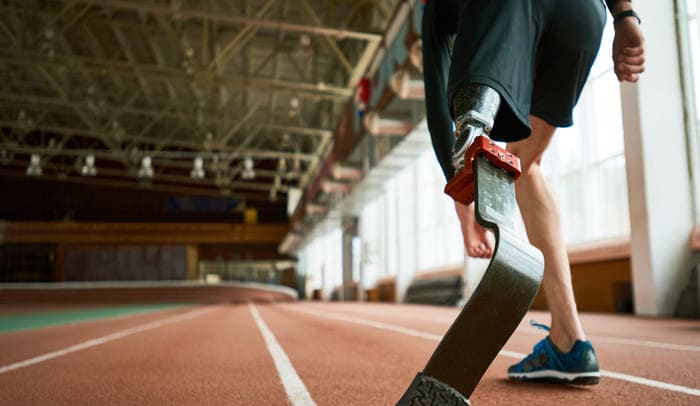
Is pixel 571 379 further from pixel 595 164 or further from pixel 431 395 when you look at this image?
pixel 595 164

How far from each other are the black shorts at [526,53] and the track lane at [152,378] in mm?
993

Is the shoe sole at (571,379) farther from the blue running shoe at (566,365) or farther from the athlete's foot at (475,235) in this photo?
the athlete's foot at (475,235)

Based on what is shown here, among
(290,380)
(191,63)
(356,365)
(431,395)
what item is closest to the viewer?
(431,395)

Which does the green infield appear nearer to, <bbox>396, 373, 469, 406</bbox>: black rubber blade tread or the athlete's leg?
the athlete's leg

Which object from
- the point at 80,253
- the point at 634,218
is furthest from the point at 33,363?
the point at 80,253

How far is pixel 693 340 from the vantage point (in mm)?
3389

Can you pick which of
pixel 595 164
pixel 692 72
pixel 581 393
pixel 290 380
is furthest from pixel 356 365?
pixel 595 164

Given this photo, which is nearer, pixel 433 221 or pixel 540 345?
pixel 540 345

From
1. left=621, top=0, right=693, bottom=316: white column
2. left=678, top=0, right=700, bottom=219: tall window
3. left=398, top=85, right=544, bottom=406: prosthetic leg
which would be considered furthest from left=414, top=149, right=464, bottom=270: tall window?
left=398, top=85, right=544, bottom=406: prosthetic leg

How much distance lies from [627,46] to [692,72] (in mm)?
6168

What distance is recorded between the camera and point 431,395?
3.17ft

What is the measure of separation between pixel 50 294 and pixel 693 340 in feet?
72.3

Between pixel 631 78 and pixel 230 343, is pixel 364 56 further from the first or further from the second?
pixel 631 78

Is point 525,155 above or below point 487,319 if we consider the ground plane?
above
